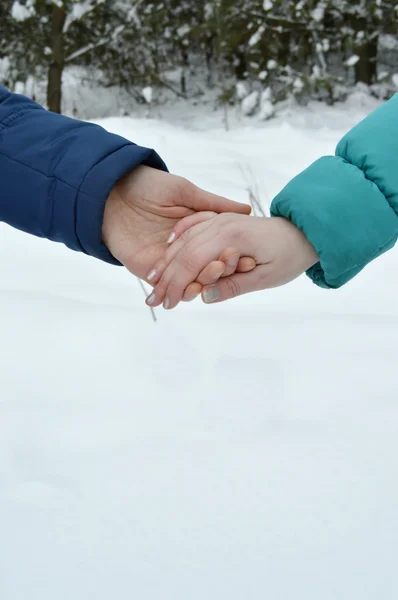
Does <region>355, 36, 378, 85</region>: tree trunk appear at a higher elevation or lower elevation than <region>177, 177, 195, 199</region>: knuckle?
lower

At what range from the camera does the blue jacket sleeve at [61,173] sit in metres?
1.45

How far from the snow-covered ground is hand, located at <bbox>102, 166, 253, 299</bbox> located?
25cm

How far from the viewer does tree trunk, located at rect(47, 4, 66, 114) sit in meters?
6.81

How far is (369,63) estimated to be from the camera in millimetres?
7785

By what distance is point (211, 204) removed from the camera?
168cm

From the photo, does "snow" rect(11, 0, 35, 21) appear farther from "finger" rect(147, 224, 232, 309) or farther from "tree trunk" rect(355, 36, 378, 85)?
"finger" rect(147, 224, 232, 309)

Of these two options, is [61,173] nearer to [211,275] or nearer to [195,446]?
[211,275]

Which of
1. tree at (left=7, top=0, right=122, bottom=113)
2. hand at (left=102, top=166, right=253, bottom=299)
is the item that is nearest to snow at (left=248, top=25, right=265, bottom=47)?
tree at (left=7, top=0, right=122, bottom=113)

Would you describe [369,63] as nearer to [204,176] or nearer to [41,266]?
[204,176]

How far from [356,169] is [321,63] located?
6.52 m

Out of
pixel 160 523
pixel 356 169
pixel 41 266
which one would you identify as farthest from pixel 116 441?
pixel 41 266

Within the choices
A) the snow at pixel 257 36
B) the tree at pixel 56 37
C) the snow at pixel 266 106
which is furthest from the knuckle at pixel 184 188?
the tree at pixel 56 37

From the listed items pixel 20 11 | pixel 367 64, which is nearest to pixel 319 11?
pixel 367 64

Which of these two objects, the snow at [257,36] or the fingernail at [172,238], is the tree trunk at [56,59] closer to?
the snow at [257,36]
